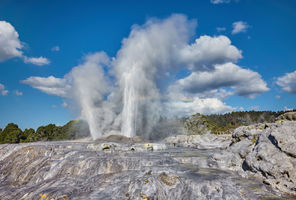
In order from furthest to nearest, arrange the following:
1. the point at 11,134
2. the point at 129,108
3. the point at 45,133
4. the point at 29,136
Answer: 1. the point at 45,133
2. the point at 29,136
3. the point at 11,134
4. the point at 129,108

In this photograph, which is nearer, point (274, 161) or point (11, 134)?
point (274, 161)

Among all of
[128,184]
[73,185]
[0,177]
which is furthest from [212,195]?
[0,177]

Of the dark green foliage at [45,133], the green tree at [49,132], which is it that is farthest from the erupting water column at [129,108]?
the green tree at [49,132]

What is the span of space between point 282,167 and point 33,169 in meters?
20.2

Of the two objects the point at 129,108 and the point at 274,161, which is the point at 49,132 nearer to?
the point at 129,108

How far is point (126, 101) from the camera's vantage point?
55.6m

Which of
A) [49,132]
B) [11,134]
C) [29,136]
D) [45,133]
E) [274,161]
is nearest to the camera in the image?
[274,161]

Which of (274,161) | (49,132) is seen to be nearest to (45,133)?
(49,132)

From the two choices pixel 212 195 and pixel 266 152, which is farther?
pixel 266 152

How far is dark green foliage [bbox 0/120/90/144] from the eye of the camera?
6538cm

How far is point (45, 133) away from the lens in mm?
74750

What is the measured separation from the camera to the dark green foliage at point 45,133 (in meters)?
65.4

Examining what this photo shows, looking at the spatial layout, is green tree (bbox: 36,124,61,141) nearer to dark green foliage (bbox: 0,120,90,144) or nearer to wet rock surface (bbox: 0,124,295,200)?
dark green foliage (bbox: 0,120,90,144)

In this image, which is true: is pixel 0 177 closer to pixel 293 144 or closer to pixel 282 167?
pixel 282 167
